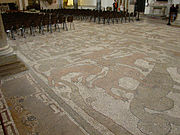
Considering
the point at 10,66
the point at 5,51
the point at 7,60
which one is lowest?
the point at 10,66

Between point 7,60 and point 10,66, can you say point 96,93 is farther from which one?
point 7,60

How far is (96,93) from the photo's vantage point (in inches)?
125

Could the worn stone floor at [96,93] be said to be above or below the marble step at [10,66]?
below

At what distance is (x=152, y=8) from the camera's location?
Result: 56.1 ft

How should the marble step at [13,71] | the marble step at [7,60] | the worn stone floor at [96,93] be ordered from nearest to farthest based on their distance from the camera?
the worn stone floor at [96,93]
the marble step at [13,71]
the marble step at [7,60]

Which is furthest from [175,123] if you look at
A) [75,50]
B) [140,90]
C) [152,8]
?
[152,8]

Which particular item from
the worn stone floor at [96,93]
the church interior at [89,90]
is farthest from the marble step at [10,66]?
the worn stone floor at [96,93]

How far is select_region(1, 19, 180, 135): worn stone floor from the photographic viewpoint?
238 cm

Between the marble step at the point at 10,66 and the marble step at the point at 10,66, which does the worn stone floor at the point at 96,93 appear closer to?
the marble step at the point at 10,66

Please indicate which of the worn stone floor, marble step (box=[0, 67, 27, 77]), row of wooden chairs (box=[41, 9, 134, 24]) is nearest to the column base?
marble step (box=[0, 67, 27, 77])

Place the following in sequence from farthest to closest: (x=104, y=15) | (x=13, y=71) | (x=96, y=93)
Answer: (x=104, y=15), (x=13, y=71), (x=96, y=93)

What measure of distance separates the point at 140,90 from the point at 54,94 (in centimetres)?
168

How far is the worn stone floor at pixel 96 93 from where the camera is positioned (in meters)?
2.38

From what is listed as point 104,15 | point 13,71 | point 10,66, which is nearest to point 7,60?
point 10,66
